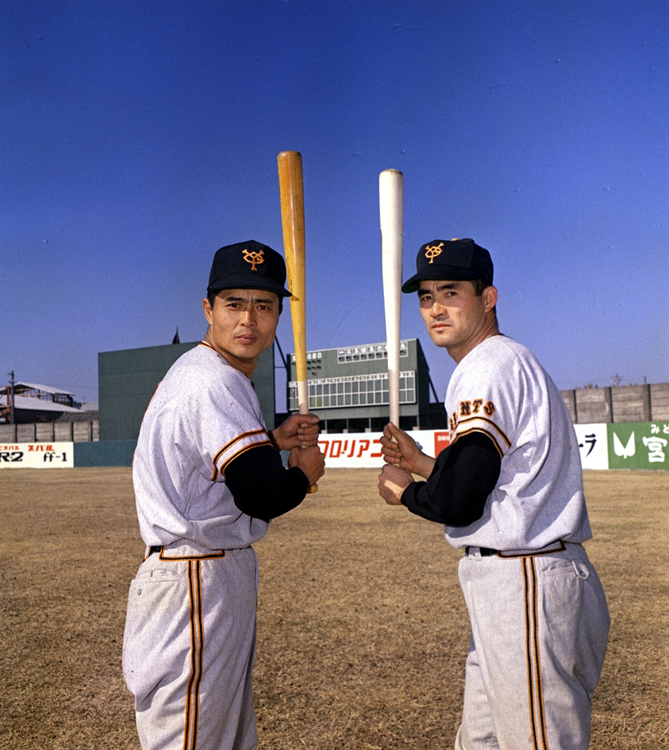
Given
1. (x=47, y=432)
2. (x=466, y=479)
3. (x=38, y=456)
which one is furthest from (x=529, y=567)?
(x=47, y=432)

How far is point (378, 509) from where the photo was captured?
11719mm

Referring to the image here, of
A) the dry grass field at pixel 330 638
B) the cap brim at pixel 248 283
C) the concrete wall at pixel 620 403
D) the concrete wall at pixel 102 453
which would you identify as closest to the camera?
the cap brim at pixel 248 283

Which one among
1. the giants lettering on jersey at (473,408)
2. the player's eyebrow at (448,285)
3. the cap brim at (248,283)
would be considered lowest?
the giants lettering on jersey at (473,408)

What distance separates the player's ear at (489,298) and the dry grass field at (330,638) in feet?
7.22

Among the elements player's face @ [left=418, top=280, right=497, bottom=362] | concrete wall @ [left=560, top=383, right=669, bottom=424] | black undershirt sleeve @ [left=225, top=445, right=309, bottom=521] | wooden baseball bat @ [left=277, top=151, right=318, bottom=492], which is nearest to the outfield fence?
concrete wall @ [left=560, top=383, right=669, bottom=424]

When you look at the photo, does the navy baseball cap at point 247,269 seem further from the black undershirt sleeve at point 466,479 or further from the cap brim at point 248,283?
the black undershirt sleeve at point 466,479

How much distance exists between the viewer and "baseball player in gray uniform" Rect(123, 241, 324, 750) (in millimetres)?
1869

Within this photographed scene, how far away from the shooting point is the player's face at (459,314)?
229cm

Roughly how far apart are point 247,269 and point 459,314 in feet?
2.56

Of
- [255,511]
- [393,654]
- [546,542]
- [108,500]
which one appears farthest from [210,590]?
[108,500]

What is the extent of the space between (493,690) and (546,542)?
0.46 metres

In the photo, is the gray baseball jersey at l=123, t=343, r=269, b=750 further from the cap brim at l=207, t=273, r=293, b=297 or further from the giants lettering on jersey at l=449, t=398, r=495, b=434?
the giants lettering on jersey at l=449, t=398, r=495, b=434

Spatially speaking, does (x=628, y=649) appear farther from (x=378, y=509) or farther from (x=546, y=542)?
(x=378, y=509)

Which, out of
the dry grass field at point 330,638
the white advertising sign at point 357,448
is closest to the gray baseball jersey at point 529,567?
the dry grass field at point 330,638
